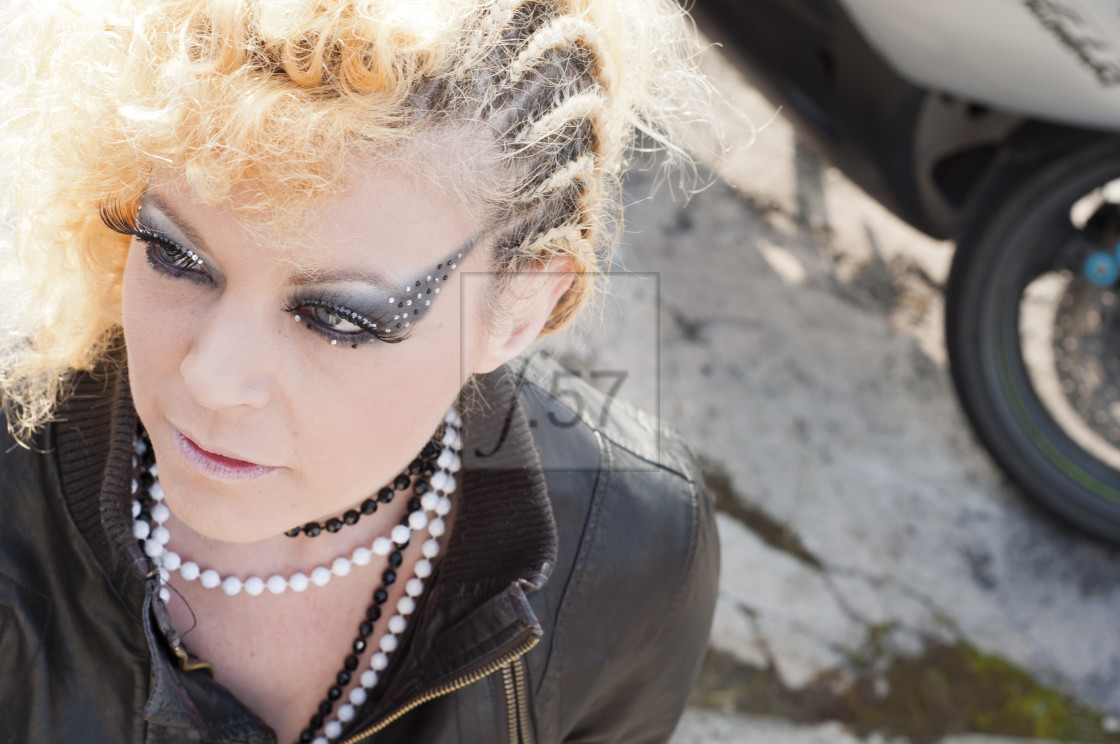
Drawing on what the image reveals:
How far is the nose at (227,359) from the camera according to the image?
3.48ft

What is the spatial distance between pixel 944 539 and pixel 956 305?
0.62 m

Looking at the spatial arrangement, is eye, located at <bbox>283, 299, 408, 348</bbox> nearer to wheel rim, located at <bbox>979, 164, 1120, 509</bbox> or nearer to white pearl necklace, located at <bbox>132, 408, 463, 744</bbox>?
Result: white pearl necklace, located at <bbox>132, 408, 463, 744</bbox>

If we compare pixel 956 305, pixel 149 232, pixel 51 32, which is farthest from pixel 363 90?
pixel 956 305

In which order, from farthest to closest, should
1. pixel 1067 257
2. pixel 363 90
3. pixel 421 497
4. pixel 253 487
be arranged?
pixel 1067 257
pixel 421 497
pixel 253 487
pixel 363 90

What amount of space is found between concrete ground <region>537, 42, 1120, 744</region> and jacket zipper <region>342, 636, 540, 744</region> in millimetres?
1107

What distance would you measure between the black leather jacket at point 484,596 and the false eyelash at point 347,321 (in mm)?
365

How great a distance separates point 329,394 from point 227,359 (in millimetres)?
116

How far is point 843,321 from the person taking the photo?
10.2ft

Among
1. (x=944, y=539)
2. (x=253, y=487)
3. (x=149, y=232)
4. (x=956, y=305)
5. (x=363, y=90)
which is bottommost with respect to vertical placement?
(x=944, y=539)

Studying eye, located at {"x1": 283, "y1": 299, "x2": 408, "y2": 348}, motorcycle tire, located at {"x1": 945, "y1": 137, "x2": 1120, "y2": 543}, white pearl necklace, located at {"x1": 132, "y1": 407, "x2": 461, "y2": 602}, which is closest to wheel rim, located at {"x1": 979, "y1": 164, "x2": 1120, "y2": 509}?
motorcycle tire, located at {"x1": 945, "y1": 137, "x2": 1120, "y2": 543}

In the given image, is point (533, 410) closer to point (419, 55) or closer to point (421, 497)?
point (421, 497)

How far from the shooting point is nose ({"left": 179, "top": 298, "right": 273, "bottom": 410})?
41.8 inches

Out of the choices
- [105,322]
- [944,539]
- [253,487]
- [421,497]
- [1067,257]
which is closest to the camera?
[253,487]

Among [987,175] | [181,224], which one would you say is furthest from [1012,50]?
[181,224]
